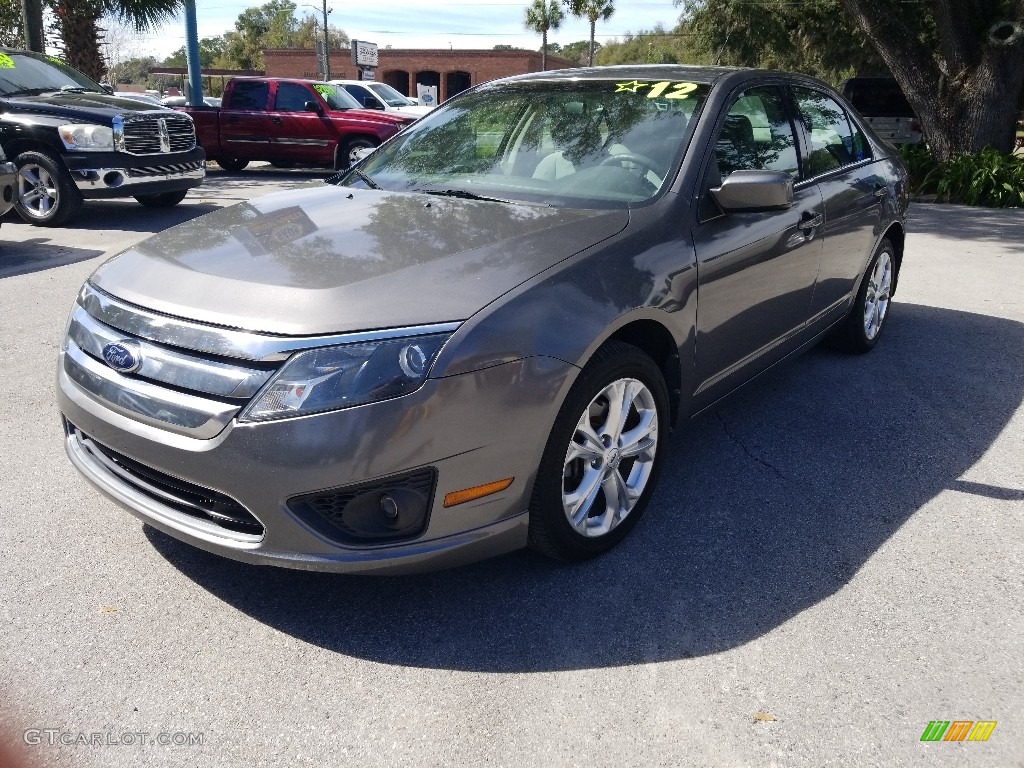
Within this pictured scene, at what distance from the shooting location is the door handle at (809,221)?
4059mm

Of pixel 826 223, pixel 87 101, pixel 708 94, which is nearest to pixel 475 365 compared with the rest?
pixel 708 94

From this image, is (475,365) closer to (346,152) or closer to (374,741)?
(374,741)

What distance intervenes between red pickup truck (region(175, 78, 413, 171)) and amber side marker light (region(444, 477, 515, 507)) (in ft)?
45.4

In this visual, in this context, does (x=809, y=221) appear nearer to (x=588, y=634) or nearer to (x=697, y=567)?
(x=697, y=567)

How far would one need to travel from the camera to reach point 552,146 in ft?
12.4

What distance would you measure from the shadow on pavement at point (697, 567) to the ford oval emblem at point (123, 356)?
2.54ft

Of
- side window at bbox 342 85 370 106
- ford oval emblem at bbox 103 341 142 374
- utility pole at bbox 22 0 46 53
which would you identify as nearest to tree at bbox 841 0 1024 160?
side window at bbox 342 85 370 106

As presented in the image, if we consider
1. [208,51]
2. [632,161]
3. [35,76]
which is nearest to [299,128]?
[35,76]

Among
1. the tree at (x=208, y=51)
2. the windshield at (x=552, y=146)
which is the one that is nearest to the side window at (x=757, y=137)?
the windshield at (x=552, y=146)

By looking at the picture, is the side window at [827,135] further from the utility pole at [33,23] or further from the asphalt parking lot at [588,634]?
the utility pole at [33,23]

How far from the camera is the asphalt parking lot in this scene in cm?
227

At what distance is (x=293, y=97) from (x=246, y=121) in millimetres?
972

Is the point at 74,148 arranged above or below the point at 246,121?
below

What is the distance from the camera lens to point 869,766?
220cm
